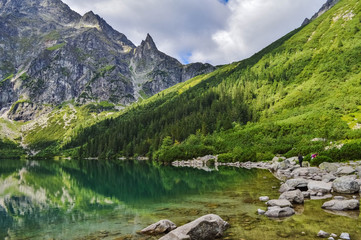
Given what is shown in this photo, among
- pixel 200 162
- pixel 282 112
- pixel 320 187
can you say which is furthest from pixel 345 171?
pixel 282 112

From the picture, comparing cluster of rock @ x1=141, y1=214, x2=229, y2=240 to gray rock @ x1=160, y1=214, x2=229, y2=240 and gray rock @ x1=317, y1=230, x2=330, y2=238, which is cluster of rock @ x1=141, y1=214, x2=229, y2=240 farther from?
gray rock @ x1=317, y1=230, x2=330, y2=238

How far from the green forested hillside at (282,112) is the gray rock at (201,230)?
1375 inches

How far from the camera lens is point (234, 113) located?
121 meters

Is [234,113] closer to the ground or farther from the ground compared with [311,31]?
closer to the ground

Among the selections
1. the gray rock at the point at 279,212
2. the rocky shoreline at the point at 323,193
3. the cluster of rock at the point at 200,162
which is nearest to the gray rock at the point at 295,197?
the rocky shoreline at the point at 323,193

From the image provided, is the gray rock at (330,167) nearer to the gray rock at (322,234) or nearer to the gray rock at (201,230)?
the gray rock at (322,234)

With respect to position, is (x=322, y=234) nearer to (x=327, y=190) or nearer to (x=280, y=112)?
(x=327, y=190)

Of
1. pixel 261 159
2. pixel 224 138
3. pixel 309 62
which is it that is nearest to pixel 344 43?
pixel 309 62

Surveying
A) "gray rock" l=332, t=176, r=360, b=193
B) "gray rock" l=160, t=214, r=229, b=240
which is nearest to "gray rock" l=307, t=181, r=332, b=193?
"gray rock" l=332, t=176, r=360, b=193

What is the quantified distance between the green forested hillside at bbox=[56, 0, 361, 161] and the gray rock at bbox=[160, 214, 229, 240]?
3494 cm

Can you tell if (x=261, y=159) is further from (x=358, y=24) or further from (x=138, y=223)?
(x=358, y=24)

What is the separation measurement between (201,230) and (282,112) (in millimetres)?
99703

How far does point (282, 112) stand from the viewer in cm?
10275

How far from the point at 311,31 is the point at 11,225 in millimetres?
208415
